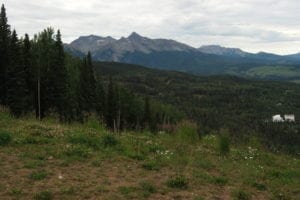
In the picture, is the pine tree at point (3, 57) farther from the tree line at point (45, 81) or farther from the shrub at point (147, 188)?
the shrub at point (147, 188)

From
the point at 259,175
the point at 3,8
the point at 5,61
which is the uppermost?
the point at 3,8

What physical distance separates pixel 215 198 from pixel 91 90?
2802 inches

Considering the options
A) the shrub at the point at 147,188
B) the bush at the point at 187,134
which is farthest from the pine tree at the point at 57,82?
the shrub at the point at 147,188

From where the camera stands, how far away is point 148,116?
103 m

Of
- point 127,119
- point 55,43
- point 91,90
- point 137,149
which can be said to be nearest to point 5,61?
point 55,43

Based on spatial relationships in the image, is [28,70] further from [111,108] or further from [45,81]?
[111,108]

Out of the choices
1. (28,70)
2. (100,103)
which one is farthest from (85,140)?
(100,103)

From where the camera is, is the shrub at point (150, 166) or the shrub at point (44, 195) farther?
the shrub at point (150, 166)

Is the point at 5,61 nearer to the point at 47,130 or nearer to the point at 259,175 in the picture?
the point at 47,130

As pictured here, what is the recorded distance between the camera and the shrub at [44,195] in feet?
38.4

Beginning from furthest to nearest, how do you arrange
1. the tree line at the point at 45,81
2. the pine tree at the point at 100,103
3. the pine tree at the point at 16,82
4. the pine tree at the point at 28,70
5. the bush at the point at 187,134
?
the pine tree at the point at 100,103, the pine tree at the point at 28,70, the tree line at the point at 45,81, the pine tree at the point at 16,82, the bush at the point at 187,134

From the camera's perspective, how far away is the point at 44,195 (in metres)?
11.8

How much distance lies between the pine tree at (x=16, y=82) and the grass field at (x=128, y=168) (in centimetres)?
3757

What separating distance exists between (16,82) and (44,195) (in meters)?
49.5
